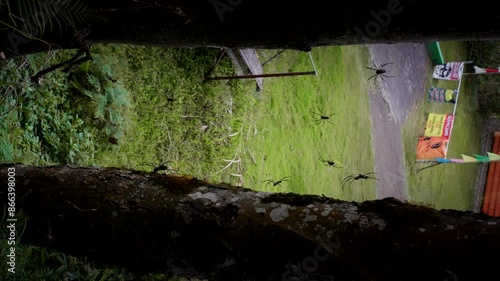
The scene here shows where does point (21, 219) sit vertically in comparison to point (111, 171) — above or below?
below

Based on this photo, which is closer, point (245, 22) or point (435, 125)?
point (245, 22)

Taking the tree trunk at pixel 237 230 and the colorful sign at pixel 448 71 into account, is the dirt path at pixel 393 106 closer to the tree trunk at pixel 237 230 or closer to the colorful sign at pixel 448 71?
the colorful sign at pixel 448 71

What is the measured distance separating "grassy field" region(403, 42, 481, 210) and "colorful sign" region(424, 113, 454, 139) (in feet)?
0.67

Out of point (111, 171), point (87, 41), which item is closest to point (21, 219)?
point (111, 171)

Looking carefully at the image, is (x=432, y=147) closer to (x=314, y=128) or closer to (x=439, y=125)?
(x=439, y=125)

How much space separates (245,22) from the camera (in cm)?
194

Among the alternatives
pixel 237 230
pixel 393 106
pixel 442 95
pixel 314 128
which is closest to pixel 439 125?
pixel 442 95

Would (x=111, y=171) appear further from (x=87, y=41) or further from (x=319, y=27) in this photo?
(x=319, y=27)

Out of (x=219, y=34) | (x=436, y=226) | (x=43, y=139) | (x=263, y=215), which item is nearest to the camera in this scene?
(x=436, y=226)

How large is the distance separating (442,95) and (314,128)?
422 centimetres

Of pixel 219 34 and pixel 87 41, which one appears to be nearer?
pixel 219 34

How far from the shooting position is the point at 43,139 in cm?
349

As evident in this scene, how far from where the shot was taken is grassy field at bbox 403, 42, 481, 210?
9367 millimetres

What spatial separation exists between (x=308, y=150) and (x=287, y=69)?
1.17 metres
